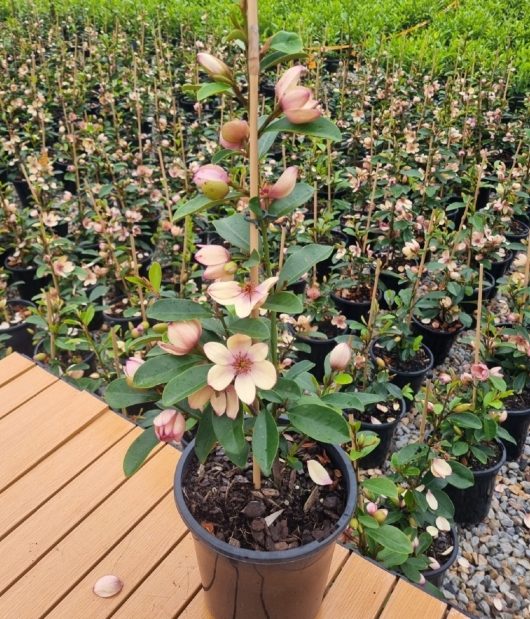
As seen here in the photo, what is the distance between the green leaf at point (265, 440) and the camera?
905 mm

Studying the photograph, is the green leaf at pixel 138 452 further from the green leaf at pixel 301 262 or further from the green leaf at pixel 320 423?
the green leaf at pixel 301 262

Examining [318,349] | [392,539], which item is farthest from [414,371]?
[392,539]

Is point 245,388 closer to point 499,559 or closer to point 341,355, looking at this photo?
point 341,355

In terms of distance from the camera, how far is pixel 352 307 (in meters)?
2.76

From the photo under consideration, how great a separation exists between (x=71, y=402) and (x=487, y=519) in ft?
4.83

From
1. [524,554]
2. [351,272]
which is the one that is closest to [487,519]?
[524,554]

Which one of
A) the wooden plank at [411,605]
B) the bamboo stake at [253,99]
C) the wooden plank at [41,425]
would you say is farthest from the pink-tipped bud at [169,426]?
the wooden plank at [41,425]

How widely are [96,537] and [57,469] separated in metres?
0.26

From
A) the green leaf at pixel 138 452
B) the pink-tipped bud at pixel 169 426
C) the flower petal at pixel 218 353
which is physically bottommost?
the green leaf at pixel 138 452

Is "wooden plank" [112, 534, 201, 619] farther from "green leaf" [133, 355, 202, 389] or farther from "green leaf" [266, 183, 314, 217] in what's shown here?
"green leaf" [266, 183, 314, 217]

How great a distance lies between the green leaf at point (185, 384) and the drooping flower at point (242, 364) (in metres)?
0.03

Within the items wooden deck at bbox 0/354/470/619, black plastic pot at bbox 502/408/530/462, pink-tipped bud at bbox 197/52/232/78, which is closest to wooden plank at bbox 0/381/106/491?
wooden deck at bbox 0/354/470/619

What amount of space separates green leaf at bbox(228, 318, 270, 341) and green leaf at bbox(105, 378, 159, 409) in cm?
24

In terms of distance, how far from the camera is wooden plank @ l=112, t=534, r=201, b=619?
125cm
